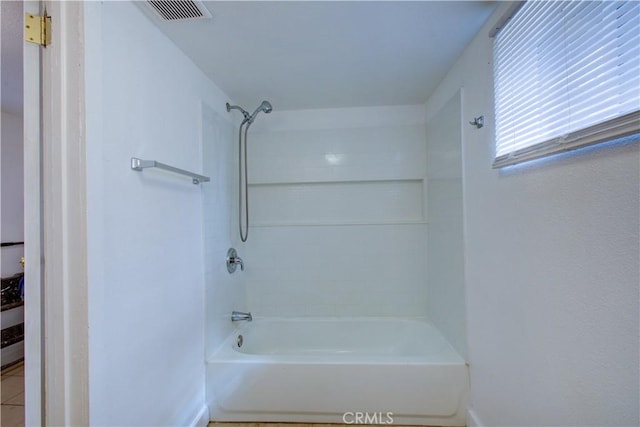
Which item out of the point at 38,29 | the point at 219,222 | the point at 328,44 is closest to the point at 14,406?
the point at 219,222

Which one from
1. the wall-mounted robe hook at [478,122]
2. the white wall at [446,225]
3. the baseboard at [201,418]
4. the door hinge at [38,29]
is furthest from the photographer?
the white wall at [446,225]

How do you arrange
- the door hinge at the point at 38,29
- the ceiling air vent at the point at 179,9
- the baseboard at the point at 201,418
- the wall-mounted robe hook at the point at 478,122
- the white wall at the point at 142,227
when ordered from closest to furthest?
the door hinge at the point at 38,29
the white wall at the point at 142,227
the ceiling air vent at the point at 179,9
the wall-mounted robe hook at the point at 478,122
the baseboard at the point at 201,418

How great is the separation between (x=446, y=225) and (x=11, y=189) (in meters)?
3.61

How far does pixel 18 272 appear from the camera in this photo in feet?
8.12

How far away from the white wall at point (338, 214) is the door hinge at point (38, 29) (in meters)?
1.70

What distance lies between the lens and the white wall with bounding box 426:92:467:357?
176cm

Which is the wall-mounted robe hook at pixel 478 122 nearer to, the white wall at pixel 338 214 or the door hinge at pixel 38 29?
the white wall at pixel 338 214

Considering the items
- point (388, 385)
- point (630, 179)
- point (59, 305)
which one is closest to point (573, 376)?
point (630, 179)

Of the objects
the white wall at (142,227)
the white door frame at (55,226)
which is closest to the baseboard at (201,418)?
the white wall at (142,227)

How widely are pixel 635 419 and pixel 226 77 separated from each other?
2317 mm

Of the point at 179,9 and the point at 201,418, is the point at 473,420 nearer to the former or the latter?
the point at 201,418

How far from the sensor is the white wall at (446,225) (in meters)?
1.76

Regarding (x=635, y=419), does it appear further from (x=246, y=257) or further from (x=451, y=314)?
(x=246, y=257)

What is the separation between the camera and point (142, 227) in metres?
1.22
